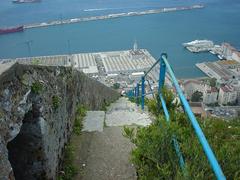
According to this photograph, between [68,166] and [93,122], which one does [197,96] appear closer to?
[93,122]

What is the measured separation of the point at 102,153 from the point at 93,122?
2.04 ft

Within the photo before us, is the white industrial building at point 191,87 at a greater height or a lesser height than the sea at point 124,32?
lesser

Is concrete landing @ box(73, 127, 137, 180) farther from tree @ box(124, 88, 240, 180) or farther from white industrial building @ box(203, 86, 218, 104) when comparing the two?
white industrial building @ box(203, 86, 218, 104)

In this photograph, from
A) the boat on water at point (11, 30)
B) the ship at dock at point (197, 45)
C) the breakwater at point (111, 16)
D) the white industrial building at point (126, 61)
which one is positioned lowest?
the white industrial building at point (126, 61)

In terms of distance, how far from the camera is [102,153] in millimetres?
2348

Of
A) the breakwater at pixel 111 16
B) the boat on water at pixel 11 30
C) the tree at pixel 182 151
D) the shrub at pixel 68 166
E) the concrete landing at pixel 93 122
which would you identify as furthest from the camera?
the breakwater at pixel 111 16

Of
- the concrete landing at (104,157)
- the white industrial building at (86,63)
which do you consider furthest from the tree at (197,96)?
the concrete landing at (104,157)

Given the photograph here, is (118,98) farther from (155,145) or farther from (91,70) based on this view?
(91,70)

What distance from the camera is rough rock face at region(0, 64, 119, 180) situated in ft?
4.16

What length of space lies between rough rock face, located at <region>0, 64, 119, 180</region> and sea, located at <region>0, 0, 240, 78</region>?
76.6 feet

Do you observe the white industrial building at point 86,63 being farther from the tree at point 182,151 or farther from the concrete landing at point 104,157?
the tree at point 182,151

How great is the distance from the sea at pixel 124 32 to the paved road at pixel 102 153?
22634mm

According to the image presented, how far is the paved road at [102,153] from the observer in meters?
2.11

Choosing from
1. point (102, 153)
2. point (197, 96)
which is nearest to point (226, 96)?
point (197, 96)
